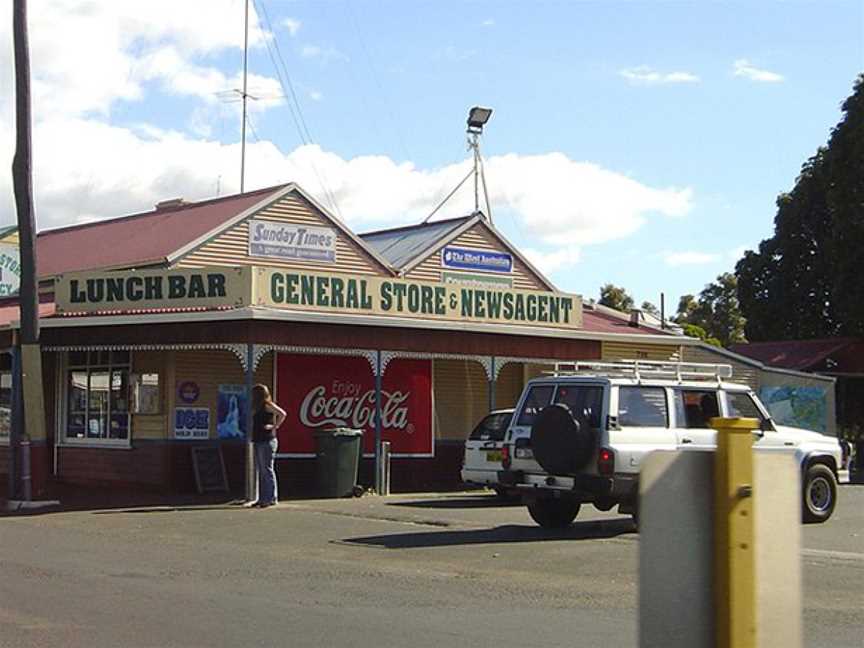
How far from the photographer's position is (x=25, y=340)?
1936 centimetres

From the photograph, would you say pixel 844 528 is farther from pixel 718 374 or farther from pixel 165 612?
pixel 165 612

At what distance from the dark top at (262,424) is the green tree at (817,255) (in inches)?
987

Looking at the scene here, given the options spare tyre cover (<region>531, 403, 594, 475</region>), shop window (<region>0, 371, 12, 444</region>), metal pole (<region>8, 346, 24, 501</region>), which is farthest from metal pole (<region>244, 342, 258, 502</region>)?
shop window (<region>0, 371, 12, 444</region>)

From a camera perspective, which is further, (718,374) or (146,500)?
(146,500)

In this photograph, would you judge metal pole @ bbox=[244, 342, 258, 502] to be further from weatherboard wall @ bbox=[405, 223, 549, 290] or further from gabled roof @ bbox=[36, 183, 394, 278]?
weatherboard wall @ bbox=[405, 223, 549, 290]

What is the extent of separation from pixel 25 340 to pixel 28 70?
13.1 feet

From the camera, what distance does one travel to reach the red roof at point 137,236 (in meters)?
25.7

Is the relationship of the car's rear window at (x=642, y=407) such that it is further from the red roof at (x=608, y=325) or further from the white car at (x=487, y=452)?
the red roof at (x=608, y=325)

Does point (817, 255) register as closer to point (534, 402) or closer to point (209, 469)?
point (209, 469)

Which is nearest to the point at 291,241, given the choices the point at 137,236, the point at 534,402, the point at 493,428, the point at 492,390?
the point at 137,236

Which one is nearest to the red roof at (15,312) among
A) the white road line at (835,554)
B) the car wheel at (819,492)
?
the car wheel at (819,492)

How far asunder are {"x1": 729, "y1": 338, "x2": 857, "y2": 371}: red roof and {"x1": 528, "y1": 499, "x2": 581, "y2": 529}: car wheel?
2346 centimetres

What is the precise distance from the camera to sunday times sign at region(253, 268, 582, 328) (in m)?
21.0

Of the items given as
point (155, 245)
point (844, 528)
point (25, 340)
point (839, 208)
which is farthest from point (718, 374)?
point (839, 208)
